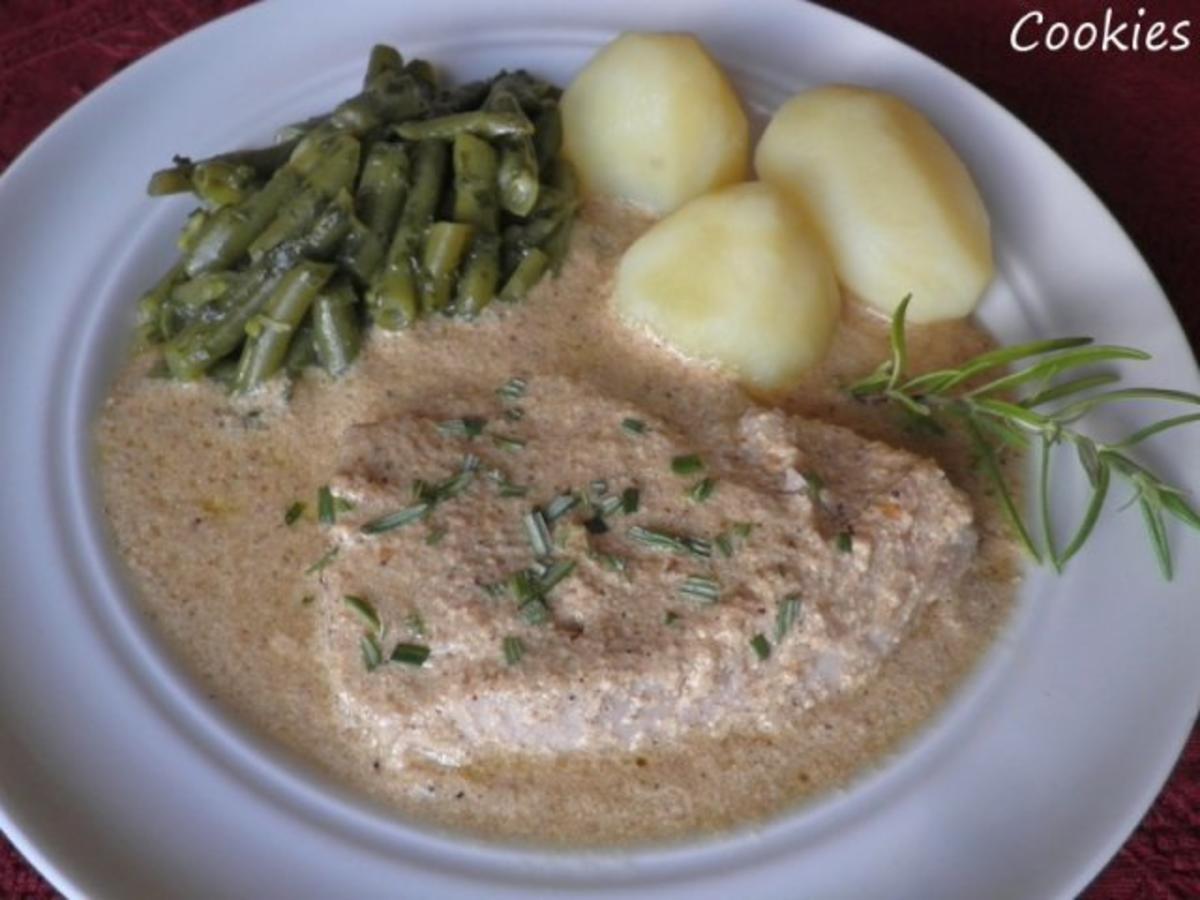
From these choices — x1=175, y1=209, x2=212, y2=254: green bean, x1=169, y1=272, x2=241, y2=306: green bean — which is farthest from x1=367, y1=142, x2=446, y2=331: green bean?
x1=175, y1=209, x2=212, y2=254: green bean

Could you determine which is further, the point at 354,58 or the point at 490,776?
the point at 354,58

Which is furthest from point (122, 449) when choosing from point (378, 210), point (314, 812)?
point (314, 812)

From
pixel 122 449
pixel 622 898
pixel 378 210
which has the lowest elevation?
pixel 622 898

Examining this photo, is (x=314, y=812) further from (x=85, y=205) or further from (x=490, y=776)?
(x=85, y=205)

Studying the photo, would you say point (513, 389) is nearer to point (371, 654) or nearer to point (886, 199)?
point (371, 654)

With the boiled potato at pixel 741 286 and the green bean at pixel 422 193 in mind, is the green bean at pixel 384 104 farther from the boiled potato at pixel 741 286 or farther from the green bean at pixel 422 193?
the boiled potato at pixel 741 286

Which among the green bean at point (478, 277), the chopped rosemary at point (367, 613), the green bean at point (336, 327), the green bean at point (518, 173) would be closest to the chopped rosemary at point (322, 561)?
the chopped rosemary at point (367, 613)
